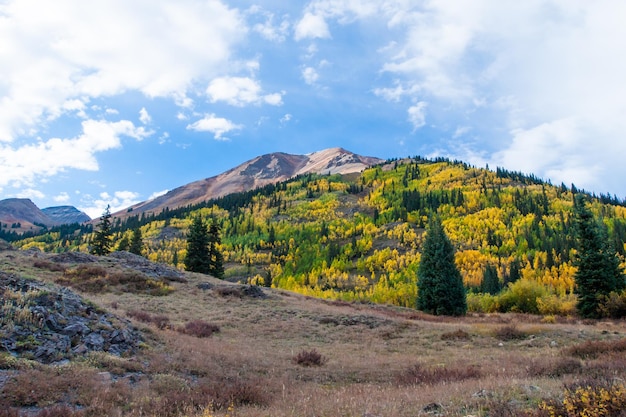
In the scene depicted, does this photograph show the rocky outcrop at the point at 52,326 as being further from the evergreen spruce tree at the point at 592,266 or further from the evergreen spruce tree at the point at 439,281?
the evergreen spruce tree at the point at 592,266

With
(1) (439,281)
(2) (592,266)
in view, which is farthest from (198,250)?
(2) (592,266)

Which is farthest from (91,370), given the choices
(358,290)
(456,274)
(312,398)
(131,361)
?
(358,290)

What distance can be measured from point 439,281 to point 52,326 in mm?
42171

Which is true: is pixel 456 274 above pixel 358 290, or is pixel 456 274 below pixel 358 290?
above

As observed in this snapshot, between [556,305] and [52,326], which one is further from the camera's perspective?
[556,305]

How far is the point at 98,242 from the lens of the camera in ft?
243

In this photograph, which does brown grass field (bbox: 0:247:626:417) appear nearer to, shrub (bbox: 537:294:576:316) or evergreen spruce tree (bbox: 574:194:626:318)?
evergreen spruce tree (bbox: 574:194:626:318)

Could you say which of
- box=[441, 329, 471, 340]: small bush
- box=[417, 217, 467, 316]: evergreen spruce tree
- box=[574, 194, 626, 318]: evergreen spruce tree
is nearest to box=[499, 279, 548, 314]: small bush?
box=[574, 194, 626, 318]: evergreen spruce tree

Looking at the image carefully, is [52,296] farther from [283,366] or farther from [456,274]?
[456,274]

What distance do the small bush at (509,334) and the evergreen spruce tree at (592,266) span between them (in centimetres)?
2050

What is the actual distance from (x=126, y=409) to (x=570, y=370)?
13211mm

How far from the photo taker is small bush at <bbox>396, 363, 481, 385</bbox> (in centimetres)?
1238

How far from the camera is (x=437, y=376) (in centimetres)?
1286

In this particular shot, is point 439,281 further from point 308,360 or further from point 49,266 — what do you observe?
point 49,266
